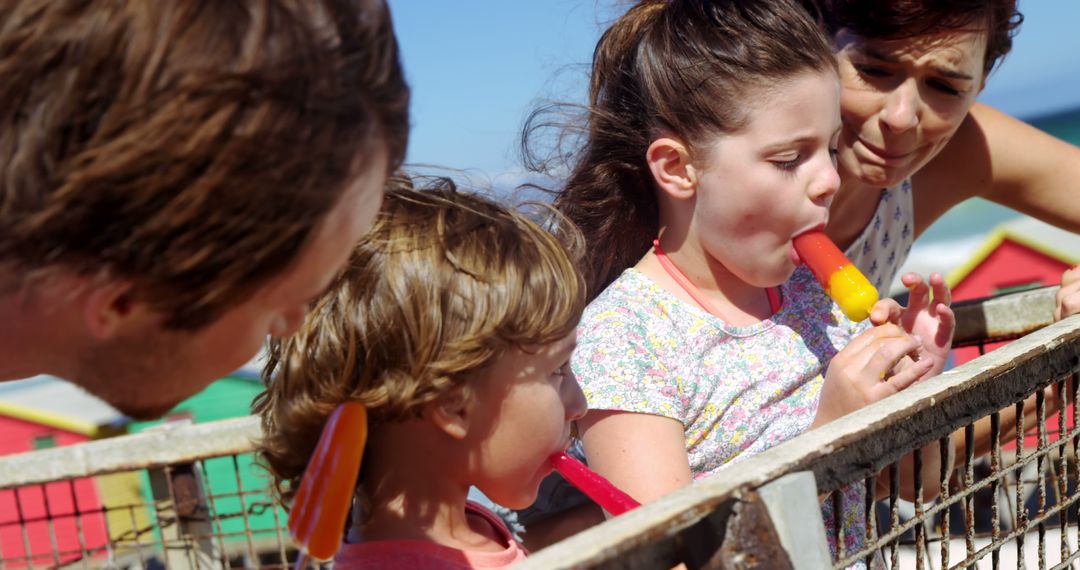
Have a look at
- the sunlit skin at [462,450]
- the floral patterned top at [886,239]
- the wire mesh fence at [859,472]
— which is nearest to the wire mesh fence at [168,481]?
the wire mesh fence at [859,472]

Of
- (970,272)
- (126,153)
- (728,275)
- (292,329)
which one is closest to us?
(126,153)

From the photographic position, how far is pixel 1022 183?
105 inches

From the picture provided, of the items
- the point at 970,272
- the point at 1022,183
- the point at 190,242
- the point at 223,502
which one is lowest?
the point at 223,502

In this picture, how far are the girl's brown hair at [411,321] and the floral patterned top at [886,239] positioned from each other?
43.6 inches

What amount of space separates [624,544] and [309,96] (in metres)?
0.42


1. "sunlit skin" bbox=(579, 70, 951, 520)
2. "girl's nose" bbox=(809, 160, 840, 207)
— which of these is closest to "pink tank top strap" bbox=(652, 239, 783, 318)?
"sunlit skin" bbox=(579, 70, 951, 520)

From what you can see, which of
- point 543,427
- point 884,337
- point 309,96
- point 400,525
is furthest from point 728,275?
point 309,96

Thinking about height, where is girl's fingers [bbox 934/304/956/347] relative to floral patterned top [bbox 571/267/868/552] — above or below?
above

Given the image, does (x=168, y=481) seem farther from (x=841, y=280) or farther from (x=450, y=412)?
(x=841, y=280)

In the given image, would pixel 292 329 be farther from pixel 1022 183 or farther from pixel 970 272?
pixel 970 272

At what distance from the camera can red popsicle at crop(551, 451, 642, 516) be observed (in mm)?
1634

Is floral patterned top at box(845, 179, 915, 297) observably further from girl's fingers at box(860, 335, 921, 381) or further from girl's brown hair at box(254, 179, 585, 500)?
girl's brown hair at box(254, 179, 585, 500)

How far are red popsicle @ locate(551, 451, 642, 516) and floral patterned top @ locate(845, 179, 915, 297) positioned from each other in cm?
103

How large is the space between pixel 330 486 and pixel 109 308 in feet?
1.39
